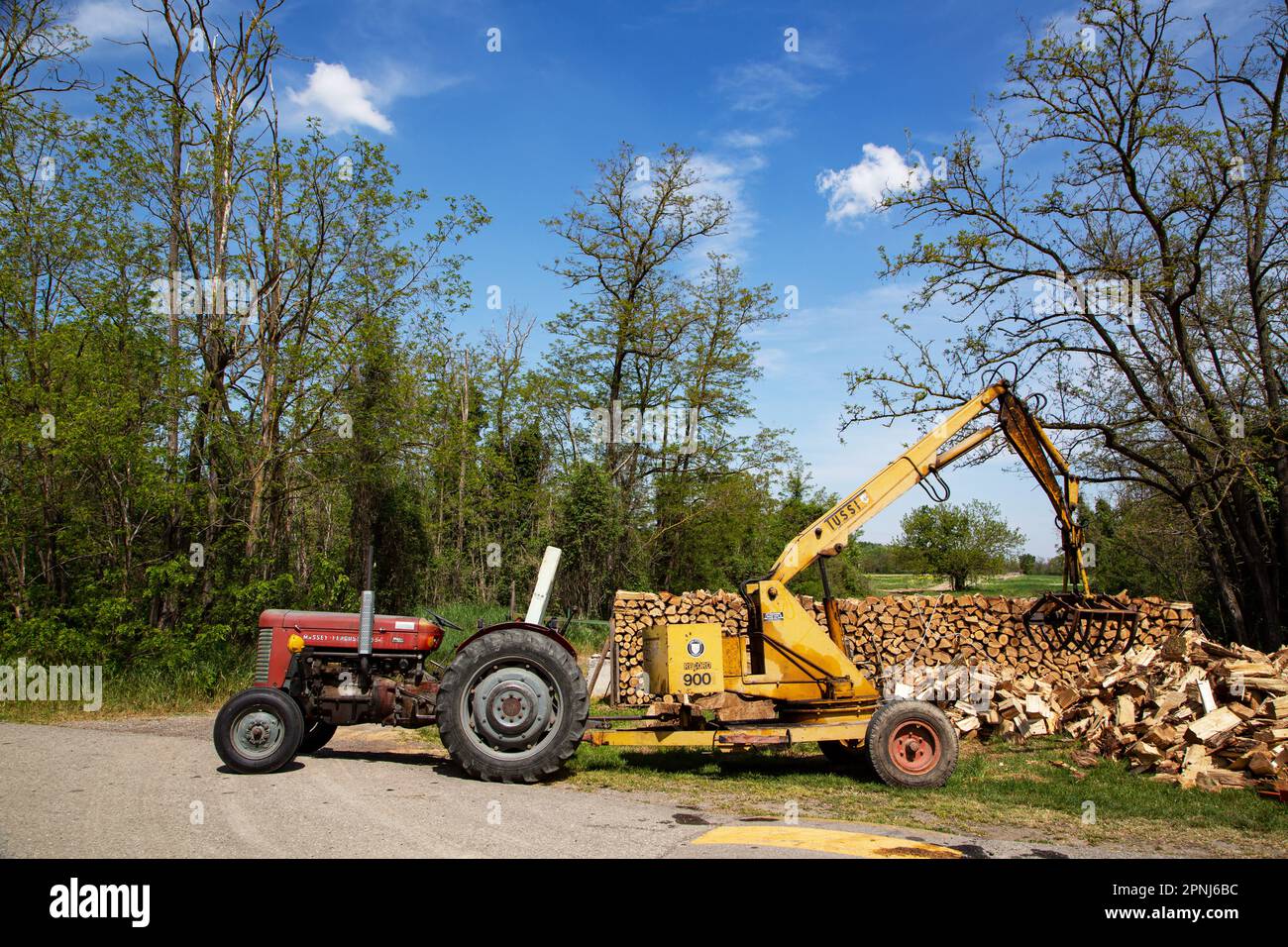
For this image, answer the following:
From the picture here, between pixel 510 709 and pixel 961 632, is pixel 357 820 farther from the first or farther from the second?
pixel 961 632

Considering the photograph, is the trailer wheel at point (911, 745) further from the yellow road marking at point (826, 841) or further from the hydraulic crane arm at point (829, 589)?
the yellow road marking at point (826, 841)

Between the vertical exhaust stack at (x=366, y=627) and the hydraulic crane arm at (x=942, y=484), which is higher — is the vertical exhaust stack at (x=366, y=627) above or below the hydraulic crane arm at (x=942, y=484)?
below

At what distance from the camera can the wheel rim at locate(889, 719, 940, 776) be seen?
7.68 meters

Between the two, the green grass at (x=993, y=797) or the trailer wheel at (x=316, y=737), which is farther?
the trailer wheel at (x=316, y=737)

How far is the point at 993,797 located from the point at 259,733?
6.44 metres

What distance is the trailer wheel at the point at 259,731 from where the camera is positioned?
23.0ft

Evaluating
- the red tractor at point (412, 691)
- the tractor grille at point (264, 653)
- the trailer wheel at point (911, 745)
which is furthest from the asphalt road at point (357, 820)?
the trailer wheel at point (911, 745)

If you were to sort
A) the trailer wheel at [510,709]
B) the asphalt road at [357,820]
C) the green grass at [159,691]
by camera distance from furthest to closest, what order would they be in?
the green grass at [159,691] → the trailer wheel at [510,709] → the asphalt road at [357,820]

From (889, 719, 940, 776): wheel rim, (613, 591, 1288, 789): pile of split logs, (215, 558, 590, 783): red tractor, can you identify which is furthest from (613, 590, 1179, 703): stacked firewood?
(215, 558, 590, 783): red tractor

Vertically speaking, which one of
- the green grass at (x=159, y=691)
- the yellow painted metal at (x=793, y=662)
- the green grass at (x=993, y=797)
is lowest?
the green grass at (x=993, y=797)

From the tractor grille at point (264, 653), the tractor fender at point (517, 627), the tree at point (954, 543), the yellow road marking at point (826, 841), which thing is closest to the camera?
the yellow road marking at point (826, 841)

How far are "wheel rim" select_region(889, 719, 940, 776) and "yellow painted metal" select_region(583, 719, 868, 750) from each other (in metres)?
0.31
